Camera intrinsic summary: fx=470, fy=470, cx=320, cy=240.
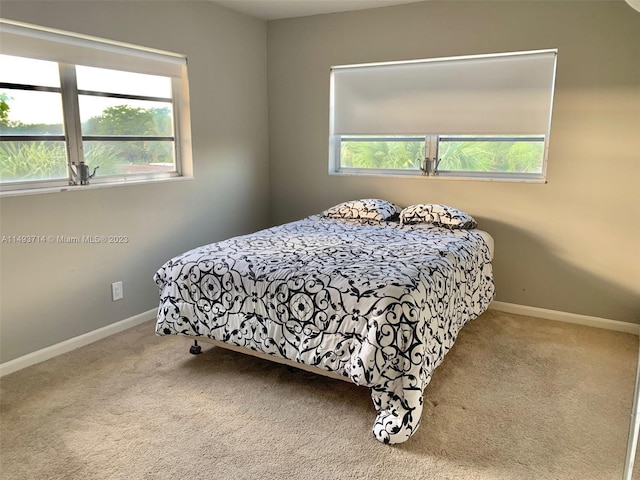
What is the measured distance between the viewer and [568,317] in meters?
3.41

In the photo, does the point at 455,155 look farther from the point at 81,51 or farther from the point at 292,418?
the point at 81,51

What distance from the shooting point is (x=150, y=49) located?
3189 mm

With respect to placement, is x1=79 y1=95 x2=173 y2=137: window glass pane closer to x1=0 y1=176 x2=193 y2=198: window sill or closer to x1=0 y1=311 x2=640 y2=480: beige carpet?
x1=0 y1=176 x2=193 y2=198: window sill

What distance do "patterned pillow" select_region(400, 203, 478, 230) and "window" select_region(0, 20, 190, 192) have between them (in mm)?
1764

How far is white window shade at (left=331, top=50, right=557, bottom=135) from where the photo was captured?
3.32 meters

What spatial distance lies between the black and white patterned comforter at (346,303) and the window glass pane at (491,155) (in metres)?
0.90

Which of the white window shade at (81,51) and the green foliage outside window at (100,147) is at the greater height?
the white window shade at (81,51)

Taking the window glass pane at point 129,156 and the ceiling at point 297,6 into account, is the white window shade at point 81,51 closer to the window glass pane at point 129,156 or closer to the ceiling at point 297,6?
the window glass pane at point 129,156

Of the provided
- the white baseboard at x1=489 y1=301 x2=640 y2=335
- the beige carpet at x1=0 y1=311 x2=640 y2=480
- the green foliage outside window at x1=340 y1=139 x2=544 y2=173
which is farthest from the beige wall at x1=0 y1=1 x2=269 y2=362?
the white baseboard at x1=489 y1=301 x2=640 y2=335

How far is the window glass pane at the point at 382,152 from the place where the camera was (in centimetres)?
389

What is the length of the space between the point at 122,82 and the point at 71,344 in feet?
5.67

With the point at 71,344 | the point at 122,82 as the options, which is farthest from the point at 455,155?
the point at 71,344

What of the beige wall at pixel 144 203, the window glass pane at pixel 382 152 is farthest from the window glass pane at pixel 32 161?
the window glass pane at pixel 382 152

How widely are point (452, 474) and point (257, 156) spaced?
315 cm
